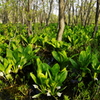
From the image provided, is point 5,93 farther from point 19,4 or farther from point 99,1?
point 99,1

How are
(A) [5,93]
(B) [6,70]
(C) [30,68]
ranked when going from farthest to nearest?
(C) [30,68] → (B) [6,70] → (A) [5,93]

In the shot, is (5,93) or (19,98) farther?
(5,93)

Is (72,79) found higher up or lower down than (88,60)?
lower down

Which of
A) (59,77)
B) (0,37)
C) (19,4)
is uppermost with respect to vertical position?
(19,4)

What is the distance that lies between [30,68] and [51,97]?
127cm

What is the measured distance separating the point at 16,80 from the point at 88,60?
165cm

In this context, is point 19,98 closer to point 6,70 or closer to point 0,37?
point 6,70

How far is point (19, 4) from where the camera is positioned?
5762mm

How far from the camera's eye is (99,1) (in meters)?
5.64

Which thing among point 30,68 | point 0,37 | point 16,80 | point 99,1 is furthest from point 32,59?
point 99,1

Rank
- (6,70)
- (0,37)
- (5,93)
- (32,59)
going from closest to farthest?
1. (5,93)
2. (6,70)
3. (32,59)
4. (0,37)

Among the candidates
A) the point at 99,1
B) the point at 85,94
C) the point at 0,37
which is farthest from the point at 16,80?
the point at 99,1

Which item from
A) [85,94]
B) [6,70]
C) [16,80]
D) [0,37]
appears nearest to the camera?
[85,94]

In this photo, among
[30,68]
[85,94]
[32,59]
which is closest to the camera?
[85,94]
